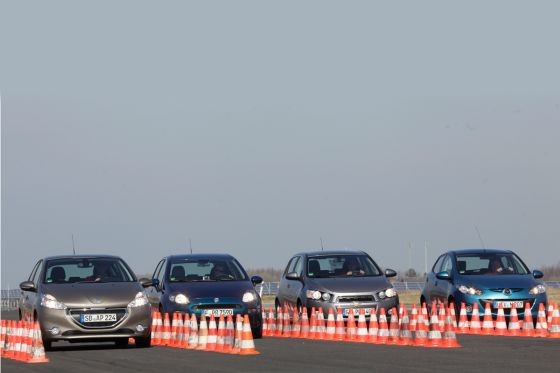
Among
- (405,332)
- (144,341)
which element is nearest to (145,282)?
(144,341)

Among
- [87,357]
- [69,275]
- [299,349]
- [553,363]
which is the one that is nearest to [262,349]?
[299,349]

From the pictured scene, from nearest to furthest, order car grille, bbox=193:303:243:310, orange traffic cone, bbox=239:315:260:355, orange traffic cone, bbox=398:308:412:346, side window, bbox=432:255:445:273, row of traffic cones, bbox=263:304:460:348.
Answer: orange traffic cone, bbox=239:315:260:355, row of traffic cones, bbox=263:304:460:348, orange traffic cone, bbox=398:308:412:346, car grille, bbox=193:303:243:310, side window, bbox=432:255:445:273

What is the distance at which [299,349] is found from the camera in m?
23.0

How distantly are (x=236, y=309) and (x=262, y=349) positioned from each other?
3502 mm

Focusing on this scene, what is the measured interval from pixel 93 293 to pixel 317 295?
5.32m

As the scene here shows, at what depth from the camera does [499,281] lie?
2894 cm

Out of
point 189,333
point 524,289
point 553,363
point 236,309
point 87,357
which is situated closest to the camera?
point 553,363

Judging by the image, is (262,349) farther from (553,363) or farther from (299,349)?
(553,363)

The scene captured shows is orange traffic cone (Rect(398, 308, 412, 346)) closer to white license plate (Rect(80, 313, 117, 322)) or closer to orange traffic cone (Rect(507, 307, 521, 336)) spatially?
orange traffic cone (Rect(507, 307, 521, 336))

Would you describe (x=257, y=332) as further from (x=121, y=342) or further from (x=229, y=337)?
(x=229, y=337)

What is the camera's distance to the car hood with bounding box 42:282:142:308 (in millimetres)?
24453

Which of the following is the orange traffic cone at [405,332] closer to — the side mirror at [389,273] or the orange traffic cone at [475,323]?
the orange traffic cone at [475,323]

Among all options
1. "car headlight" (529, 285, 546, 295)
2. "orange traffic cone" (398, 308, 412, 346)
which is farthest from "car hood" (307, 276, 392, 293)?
"orange traffic cone" (398, 308, 412, 346)

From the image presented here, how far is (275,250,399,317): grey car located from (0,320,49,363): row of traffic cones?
20.4ft
